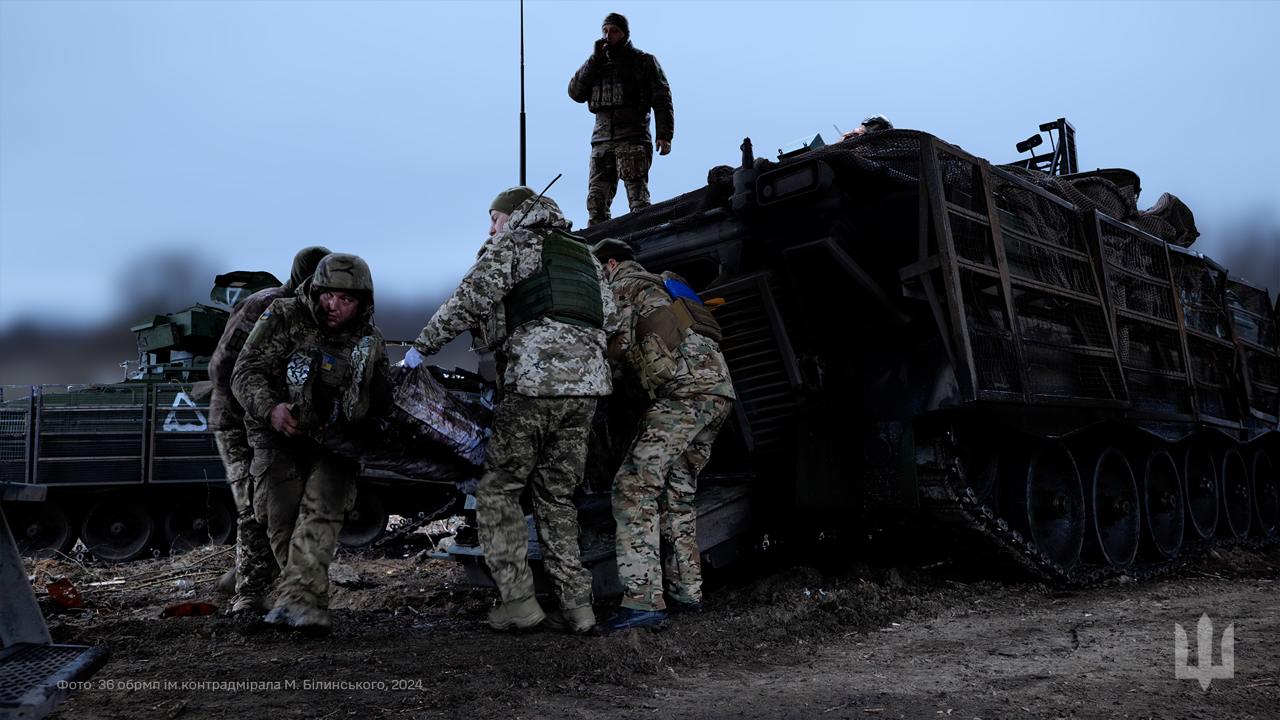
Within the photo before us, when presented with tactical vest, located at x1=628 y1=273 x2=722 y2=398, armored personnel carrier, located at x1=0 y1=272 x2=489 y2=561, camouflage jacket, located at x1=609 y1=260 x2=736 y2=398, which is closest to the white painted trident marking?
camouflage jacket, located at x1=609 y1=260 x2=736 y2=398

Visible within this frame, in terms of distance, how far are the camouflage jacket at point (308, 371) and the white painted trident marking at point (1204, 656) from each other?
3307mm

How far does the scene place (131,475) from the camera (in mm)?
10750

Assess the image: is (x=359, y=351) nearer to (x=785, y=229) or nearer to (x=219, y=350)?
(x=219, y=350)

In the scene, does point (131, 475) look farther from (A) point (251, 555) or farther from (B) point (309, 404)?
(B) point (309, 404)

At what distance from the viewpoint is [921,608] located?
475 cm

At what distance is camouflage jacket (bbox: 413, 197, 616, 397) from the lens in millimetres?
4133

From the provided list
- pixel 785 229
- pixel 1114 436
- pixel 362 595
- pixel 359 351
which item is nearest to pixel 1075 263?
pixel 1114 436

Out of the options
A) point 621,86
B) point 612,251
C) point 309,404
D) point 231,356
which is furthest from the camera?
point 621,86

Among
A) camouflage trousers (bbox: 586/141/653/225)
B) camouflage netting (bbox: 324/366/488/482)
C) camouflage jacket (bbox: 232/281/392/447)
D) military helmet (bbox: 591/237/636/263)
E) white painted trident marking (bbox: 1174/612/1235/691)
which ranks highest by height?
camouflage trousers (bbox: 586/141/653/225)

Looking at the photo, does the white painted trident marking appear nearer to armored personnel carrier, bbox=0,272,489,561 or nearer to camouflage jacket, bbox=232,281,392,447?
camouflage jacket, bbox=232,281,392,447

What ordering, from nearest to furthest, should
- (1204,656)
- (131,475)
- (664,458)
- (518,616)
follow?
1. (1204,656)
2. (518,616)
3. (664,458)
4. (131,475)

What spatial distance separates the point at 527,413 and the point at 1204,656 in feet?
9.41

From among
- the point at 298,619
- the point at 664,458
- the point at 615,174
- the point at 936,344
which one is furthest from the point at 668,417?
the point at 615,174

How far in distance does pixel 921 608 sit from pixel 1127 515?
2.76 meters
